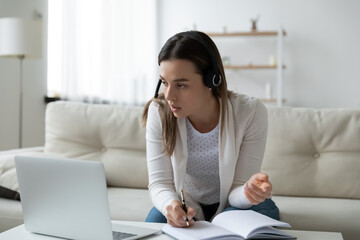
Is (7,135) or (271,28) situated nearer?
(7,135)

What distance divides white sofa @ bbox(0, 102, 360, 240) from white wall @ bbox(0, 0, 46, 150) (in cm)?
169

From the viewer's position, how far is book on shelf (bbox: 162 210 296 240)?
1.09 metres

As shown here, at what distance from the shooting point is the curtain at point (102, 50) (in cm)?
453

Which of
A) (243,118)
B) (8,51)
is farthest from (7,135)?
(243,118)

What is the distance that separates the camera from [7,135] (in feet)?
12.9

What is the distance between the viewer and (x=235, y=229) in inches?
44.8

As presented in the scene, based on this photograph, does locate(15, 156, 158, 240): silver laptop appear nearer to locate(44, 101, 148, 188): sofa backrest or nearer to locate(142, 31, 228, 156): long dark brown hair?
locate(142, 31, 228, 156): long dark brown hair

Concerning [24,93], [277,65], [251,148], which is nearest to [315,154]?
[251,148]

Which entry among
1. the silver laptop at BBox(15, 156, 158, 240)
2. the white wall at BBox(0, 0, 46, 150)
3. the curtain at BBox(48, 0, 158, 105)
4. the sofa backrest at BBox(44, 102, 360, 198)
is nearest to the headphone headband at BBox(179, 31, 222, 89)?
the silver laptop at BBox(15, 156, 158, 240)

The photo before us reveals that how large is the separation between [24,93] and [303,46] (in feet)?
9.98

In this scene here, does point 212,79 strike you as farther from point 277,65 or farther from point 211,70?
point 277,65

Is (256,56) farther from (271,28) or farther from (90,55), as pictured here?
(90,55)

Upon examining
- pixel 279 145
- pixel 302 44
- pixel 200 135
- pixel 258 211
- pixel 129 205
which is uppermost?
pixel 302 44

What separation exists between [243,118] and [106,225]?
0.64 m
